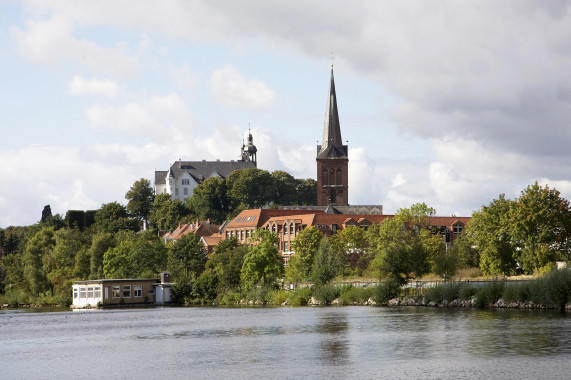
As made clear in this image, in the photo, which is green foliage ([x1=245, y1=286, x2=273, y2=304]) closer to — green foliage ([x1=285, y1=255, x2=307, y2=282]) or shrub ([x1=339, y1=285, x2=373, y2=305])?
green foliage ([x1=285, y1=255, x2=307, y2=282])

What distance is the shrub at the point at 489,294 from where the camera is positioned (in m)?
74.0

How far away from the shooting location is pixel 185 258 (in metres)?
130

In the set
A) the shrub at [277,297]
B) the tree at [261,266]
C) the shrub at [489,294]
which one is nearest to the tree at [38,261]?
the tree at [261,266]

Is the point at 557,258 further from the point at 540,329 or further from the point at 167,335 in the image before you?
the point at 167,335

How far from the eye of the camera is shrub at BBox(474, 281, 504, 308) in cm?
7400

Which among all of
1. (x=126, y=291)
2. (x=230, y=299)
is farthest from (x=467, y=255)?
(x=126, y=291)

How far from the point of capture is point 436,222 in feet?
491

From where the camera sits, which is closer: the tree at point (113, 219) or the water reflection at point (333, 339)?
the water reflection at point (333, 339)

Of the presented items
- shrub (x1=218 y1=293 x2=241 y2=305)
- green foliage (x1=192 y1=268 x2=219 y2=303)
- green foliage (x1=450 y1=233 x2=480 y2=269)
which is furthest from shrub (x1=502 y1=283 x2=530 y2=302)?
green foliage (x1=192 y1=268 x2=219 y2=303)

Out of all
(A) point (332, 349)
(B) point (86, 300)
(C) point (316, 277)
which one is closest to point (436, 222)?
(C) point (316, 277)

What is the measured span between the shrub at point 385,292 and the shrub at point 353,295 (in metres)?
1.32

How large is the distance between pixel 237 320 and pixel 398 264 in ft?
73.8

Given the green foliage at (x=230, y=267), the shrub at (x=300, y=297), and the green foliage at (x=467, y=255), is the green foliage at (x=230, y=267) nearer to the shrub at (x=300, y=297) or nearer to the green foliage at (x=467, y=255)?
the shrub at (x=300, y=297)

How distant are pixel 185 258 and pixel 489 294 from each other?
2553 inches
